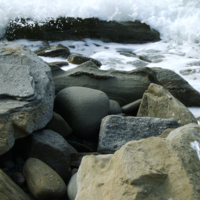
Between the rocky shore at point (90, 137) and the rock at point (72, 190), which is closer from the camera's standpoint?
the rocky shore at point (90, 137)

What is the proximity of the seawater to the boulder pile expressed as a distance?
2.35 m

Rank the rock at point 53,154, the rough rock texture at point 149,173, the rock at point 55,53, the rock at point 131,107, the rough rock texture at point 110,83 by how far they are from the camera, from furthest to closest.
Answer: the rock at point 55,53 → the rough rock texture at point 110,83 → the rock at point 131,107 → the rock at point 53,154 → the rough rock texture at point 149,173

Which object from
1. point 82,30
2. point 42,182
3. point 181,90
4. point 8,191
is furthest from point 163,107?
point 82,30

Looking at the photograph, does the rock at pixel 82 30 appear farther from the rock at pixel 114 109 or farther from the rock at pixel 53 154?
the rock at pixel 53 154

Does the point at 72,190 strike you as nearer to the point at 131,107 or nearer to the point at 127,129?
the point at 127,129

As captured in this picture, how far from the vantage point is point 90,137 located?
2.59 meters

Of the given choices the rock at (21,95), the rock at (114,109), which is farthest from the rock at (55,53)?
the rock at (114,109)

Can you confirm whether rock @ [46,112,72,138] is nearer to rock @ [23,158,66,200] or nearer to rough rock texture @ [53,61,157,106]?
rock @ [23,158,66,200]

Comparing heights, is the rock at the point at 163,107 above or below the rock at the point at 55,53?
above

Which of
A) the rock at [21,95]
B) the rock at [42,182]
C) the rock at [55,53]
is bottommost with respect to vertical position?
the rock at [55,53]

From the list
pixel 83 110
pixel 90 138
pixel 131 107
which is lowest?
pixel 90 138

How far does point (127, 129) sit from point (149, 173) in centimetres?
112

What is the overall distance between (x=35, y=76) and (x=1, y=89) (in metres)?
0.46

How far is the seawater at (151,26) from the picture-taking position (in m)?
6.18
